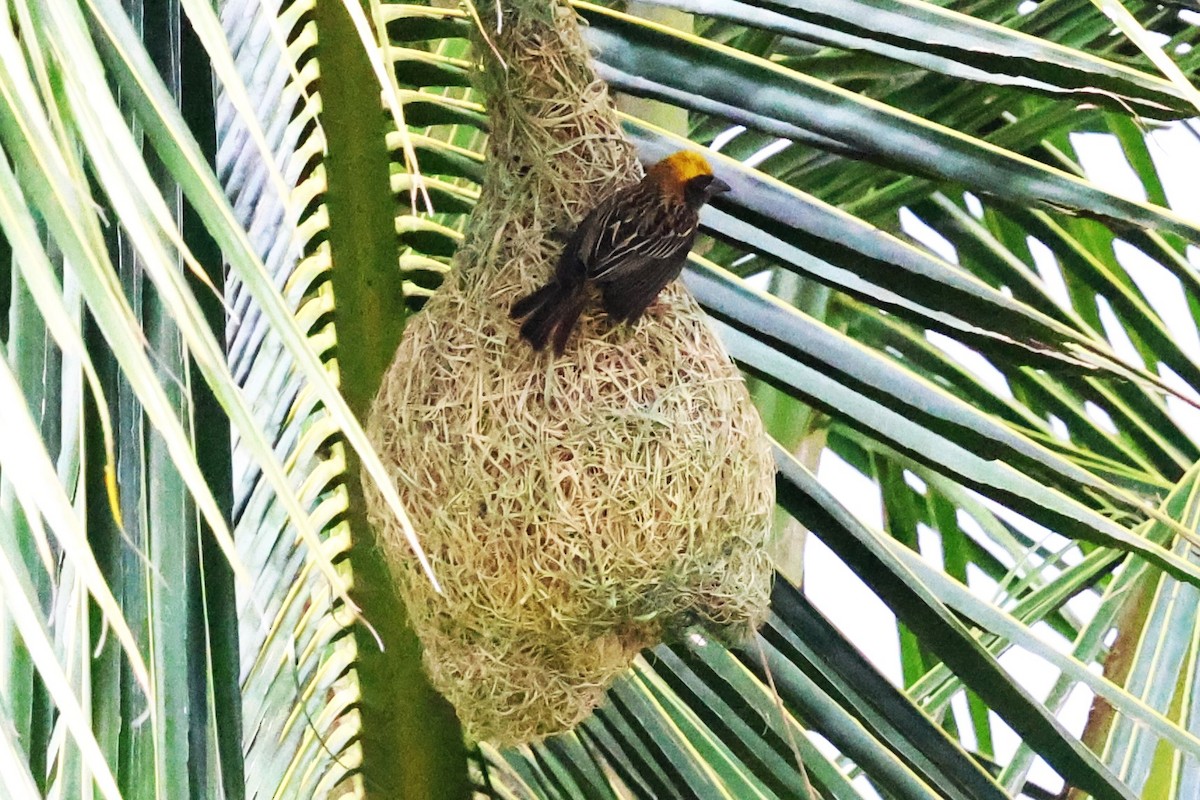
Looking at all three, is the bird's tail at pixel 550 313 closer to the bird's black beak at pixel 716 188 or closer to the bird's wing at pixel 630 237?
the bird's wing at pixel 630 237

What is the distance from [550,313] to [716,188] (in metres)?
0.16

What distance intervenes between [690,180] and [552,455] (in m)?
0.23

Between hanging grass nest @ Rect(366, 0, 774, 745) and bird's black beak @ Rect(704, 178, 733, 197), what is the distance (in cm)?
8

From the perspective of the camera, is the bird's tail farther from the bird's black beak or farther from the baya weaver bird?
the bird's black beak

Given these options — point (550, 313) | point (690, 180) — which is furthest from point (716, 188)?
point (550, 313)

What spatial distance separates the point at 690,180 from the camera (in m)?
0.94

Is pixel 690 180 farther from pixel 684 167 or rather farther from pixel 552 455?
pixel 552 455

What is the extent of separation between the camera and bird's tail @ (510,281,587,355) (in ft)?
2.95

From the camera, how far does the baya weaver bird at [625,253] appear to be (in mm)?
888

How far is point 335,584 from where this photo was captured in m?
0.40

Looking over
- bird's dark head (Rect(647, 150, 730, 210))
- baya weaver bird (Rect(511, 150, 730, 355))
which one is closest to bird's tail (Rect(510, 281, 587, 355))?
baya weaver bird (Rect(511, 150, 730, 355))

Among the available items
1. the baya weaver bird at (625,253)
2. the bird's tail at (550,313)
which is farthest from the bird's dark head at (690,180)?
the bird's tail at (550,313)

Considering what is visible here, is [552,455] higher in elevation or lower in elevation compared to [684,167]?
lower

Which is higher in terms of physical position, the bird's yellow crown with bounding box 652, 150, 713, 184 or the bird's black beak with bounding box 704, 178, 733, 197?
the bird's yellow crown with bounding box 652, 150, 713, 184
